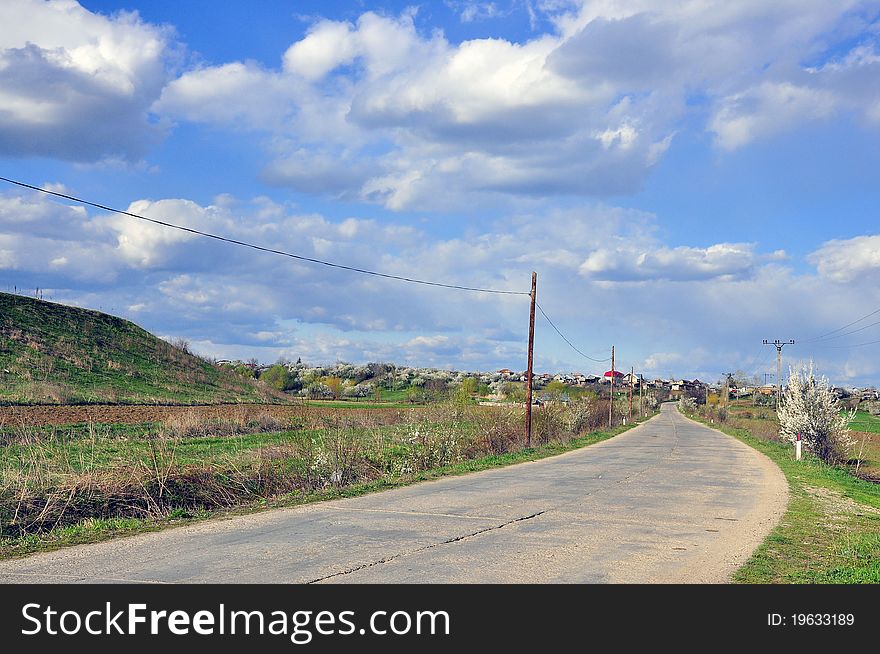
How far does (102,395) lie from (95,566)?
45444 mm

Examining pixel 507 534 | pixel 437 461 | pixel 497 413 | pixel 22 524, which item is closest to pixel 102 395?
pixel 497 413

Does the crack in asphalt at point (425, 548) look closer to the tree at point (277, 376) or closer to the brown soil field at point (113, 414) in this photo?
the brown soil field at point (113, 414)

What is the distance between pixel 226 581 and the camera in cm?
833

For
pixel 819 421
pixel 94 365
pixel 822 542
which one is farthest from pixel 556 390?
pixel 822 542

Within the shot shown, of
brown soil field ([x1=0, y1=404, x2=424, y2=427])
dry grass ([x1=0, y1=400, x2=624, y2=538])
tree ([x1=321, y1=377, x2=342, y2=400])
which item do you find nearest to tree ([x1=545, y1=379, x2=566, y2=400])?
brown soil field ([x1=0, y1=404, x2=424, y2=427])

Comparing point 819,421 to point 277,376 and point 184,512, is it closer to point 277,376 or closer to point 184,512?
point 184,512

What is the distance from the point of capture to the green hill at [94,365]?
49.9 m

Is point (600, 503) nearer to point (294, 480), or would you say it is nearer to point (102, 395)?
point (294, 480)

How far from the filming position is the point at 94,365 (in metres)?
60.0

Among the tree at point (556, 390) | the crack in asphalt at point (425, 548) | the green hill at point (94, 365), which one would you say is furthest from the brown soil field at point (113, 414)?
the crack in asphalt at point (425, 548)

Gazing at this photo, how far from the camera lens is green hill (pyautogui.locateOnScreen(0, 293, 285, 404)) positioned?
1964 inches

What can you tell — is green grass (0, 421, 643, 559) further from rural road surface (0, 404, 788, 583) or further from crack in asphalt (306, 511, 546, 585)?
crack in asphalt (306, 511, 546, 585)

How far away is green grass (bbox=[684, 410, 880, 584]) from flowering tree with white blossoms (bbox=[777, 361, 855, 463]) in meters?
16.9

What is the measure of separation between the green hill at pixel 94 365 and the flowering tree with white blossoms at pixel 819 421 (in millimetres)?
39302
